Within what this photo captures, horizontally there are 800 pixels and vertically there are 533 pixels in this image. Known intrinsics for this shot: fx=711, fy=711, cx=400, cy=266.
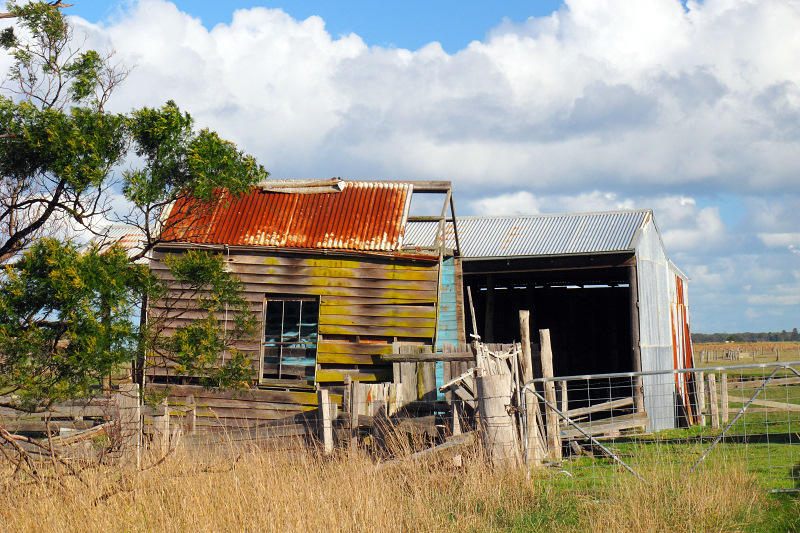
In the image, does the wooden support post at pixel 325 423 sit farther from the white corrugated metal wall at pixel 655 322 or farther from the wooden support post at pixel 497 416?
the white corrugated metal wall at pixel 655 322

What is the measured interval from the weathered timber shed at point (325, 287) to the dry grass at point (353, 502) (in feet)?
18.6

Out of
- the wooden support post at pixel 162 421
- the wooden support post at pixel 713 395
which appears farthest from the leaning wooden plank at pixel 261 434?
the wooden support post at pixel 713 395

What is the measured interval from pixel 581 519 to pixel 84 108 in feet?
23.8

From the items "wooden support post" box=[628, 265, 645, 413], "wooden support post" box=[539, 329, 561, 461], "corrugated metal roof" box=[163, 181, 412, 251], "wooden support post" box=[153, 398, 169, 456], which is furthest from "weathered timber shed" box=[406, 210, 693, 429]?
"wooden support post" box=[153, 398, 169, 456]

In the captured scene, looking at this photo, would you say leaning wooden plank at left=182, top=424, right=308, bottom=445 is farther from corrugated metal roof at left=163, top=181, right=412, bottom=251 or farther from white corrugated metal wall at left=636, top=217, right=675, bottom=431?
white corrugated metal wall at left=636, top=217, right=675, bottom=431

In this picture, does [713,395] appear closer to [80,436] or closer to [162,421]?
[162,421]

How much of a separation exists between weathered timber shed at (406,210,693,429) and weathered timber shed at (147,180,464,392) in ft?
18.5

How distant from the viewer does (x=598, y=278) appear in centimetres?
2317

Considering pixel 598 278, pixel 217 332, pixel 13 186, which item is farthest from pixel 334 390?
pixel 598 278

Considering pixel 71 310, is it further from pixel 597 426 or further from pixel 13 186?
pixel 597 426

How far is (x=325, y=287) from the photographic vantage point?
45.6 feet

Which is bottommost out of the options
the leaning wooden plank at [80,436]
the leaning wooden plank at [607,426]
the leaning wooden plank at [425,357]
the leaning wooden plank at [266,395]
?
the leaning wooden plank at [607,426]

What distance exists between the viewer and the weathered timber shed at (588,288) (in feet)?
60.7

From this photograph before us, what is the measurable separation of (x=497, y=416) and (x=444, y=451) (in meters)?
0.81
